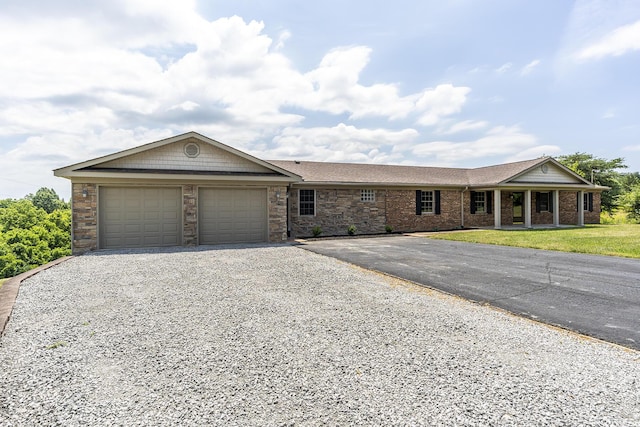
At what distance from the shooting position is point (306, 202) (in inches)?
678

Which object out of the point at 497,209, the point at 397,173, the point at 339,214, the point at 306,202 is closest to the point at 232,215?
the point at 306,202

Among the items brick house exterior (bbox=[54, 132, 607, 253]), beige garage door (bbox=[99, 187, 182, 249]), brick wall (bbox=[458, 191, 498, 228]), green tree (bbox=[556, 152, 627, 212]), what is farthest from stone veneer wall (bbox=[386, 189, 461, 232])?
green tree (bbox=[556, 152, 627, 212])

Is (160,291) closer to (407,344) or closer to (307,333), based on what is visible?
(307,333)

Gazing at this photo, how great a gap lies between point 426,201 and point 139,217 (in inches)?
598

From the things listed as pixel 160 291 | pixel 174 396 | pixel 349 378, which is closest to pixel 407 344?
pixel 349 378

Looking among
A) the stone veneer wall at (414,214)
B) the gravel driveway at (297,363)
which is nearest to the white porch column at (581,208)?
the stone veneer wall at (414,214)

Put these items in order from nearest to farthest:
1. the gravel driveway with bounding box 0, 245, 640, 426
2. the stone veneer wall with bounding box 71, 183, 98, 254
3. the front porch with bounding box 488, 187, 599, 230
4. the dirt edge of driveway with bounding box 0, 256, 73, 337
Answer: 1. the gravel driveway with bounding box 0, 245, 640, 426
2. the dirt edge of driveway with bounding box 0, 256, 73, 337
3. the stone veneer wall with bounding box 71, 183, 98, 254
4. the front porch with bounding box 488, 187, 599, 230

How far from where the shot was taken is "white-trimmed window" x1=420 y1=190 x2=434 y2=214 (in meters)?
19.9

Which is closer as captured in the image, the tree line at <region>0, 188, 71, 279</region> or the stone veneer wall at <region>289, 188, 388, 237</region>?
the stone veneer wall at <region>289, 188, 388, 237</region>

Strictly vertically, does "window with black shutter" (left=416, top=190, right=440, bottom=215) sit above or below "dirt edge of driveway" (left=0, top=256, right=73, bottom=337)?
above

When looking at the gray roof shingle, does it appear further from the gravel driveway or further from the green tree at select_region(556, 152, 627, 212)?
the green tree at select_region(556, 152, 627, 212)

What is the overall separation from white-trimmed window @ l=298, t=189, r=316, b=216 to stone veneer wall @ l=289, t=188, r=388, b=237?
168 mm

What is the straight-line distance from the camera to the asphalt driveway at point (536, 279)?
15.8 ft

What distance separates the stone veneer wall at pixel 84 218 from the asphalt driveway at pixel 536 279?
793 cm
